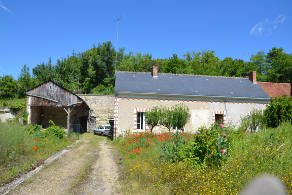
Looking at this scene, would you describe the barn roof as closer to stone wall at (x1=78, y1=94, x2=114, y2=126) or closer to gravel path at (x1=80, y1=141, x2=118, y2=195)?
stone wall at (x1=78, y1=94, x2=114, y2=126)

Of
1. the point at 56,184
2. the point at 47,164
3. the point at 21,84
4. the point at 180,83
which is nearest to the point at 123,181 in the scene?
the point at 56,184

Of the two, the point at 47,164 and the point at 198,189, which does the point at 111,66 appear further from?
the point at 198,189

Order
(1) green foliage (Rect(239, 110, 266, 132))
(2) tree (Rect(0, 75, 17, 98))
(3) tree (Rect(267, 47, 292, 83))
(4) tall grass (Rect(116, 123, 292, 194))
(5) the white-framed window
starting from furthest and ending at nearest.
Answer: (2) tree (Rect(0, 75, 17, 98))
(3) tree (Rect(267, 47, 292, 83))
(1) green foliage (Rect(239, 110, 266, 132))
(5) the white-framed window
(4) tall grass (Rect(116, 123, 292, 194))

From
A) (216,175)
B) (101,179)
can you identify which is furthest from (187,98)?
(216,175)

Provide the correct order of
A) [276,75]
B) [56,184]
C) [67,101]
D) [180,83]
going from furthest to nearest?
[276,75] < [67,101] < [180,83] < [56,184]

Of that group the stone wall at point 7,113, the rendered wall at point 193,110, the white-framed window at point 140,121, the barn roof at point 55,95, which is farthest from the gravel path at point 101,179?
the stone wall at point 7,113

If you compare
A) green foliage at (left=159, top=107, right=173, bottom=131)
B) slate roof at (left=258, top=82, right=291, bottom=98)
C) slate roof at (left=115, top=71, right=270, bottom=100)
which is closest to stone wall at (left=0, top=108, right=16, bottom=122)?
slate roof at (left=115, top=71, right=270, bottom=100)

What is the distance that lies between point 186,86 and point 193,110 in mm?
2399

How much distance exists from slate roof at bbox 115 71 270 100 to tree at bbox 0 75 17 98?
22740 mm

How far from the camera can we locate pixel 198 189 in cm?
433

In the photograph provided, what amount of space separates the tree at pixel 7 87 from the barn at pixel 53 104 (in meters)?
12.1

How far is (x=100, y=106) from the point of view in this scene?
25359 mm

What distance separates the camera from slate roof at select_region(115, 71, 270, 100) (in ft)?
53.8

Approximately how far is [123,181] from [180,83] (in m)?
13.4
